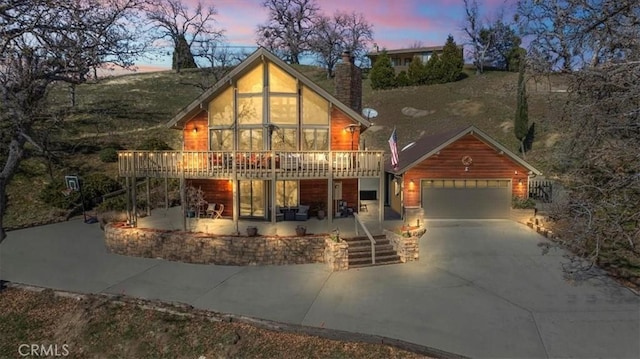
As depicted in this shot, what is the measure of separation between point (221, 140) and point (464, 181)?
12.5 m

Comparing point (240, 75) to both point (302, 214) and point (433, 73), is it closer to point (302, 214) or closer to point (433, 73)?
point (302, 214)

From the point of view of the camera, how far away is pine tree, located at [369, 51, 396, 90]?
2137 inches

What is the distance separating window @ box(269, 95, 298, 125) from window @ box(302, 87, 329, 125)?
16.9 inches

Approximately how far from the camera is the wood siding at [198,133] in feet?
62.5

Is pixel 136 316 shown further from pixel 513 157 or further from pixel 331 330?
pixel 513 157

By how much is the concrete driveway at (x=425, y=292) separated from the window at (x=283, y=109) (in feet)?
24.4

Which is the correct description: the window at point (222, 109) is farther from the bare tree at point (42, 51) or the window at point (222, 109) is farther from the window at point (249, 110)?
the bare tree at point (42, 51)

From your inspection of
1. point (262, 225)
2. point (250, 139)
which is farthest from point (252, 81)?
point (262, 225)

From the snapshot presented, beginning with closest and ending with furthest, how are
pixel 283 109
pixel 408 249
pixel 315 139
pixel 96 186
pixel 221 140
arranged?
pixel 408 249 < pixel 283 109 < pixel 315 139 < pixel 221 140 < pixel 96 186

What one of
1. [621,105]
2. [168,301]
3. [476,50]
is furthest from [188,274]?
[476,50]

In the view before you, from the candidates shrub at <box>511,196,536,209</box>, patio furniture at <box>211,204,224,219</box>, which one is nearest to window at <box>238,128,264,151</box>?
patio furniture at <box>211,204,224,219</box>

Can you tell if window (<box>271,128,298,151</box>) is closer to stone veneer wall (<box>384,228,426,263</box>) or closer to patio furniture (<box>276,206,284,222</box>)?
patio furniture (<box>276,206,284,222</box>)

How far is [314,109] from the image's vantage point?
18.5 m

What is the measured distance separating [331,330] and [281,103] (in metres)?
11.8
